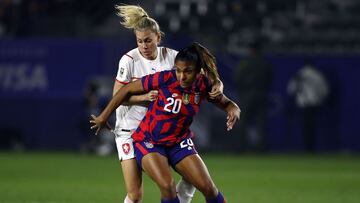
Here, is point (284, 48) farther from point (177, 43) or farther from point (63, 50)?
point (63, 50)

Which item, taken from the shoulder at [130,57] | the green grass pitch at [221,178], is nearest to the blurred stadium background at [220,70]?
the green grass pitch at [221,178]

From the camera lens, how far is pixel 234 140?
23.3 m

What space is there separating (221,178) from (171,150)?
7.69 m

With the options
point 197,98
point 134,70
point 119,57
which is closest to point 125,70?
point 134,70

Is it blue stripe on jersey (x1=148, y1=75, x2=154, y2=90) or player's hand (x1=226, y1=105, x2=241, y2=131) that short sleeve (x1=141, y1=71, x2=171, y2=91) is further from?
player's hand (x1=226, y1=105, x2=241, y2=131)

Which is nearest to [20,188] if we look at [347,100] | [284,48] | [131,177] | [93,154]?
[131,177]

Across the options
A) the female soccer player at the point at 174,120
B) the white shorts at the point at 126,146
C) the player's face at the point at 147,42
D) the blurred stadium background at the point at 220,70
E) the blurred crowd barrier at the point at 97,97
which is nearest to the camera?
the female soccer player at the point at 174,120

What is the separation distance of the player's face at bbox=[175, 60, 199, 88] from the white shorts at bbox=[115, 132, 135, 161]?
90cm

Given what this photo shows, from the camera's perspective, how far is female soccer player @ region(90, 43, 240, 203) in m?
8.91

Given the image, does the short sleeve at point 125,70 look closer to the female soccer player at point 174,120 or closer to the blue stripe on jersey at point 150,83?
the female soccer player at point 174,120

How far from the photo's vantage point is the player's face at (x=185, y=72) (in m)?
8.78

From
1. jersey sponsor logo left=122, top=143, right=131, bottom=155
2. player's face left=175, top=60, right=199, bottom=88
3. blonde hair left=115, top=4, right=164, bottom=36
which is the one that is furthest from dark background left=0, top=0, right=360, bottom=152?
player's face left=175, top=60, right=199, bottom=88

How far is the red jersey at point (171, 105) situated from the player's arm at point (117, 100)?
0.23 ft

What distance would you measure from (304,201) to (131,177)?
13.3 ft
